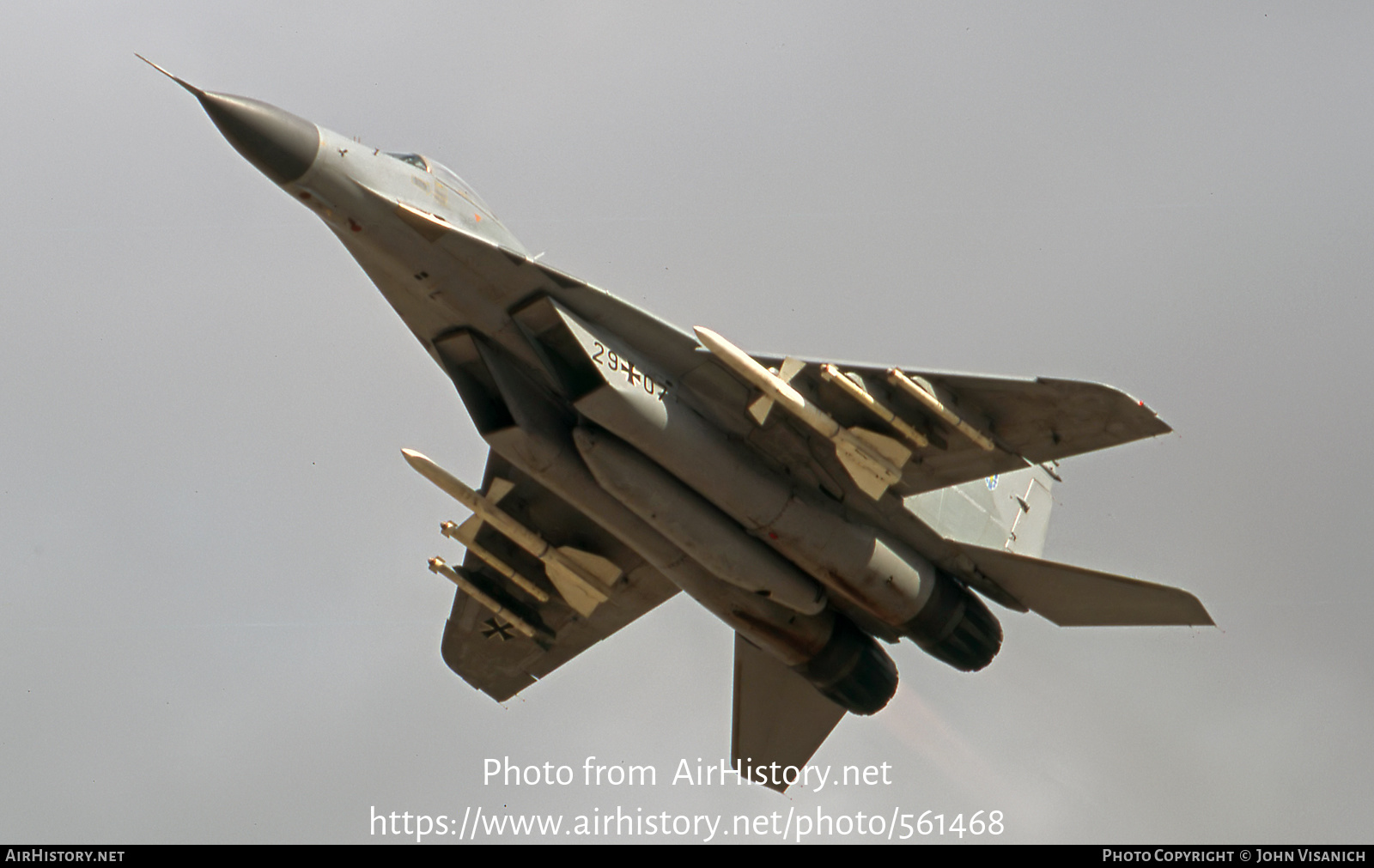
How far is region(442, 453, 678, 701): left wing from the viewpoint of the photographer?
19922 millimetres

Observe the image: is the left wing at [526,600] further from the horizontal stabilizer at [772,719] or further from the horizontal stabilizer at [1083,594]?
the horizontal stabilizer at [1083,594]

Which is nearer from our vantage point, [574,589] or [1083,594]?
[1083,594]

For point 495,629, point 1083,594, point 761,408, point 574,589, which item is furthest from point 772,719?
point 761,408

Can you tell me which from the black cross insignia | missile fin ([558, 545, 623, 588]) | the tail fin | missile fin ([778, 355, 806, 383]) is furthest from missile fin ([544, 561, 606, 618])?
missile fin ([778, 355, 806, 383])

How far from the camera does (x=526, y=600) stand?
21.2m

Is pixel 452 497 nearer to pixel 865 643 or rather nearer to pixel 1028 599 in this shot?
pixel 865 643

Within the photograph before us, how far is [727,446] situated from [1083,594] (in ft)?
17.5

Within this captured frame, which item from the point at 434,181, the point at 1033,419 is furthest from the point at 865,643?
the point at 434,181

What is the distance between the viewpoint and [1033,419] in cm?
1666

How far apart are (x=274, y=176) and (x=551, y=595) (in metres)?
8.06

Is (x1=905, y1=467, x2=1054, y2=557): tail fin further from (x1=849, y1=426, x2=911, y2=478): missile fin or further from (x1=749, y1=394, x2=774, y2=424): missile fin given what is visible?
(x1=749, y1=394, x2=774, y2=424): missile fin

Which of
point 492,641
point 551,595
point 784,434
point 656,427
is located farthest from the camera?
point 492,641

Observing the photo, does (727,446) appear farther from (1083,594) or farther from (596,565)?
(1083,594)

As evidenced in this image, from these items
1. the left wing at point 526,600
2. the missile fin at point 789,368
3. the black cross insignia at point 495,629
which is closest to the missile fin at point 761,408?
the missile fin at point 789,368
